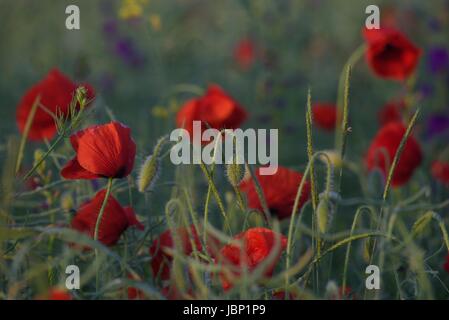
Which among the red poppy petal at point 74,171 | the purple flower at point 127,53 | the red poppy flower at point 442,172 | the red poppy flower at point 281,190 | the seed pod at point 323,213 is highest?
the purple flower at point 127,53

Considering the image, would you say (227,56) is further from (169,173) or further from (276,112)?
(169,173)

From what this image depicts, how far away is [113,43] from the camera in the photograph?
12.0 ft

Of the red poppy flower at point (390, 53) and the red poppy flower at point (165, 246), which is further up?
the red poppy flower at point (390, 53)

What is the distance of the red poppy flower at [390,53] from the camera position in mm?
1885

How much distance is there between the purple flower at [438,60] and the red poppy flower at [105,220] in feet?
5.68

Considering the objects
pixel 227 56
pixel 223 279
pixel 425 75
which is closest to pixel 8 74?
pixel 227 56

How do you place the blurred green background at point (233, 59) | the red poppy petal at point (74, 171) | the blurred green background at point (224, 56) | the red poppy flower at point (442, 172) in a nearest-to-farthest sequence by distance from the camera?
the red poppy petal at point (74, 171) → the red poppy flower at point (442, 172) → the blurred green background at point (233, 59) → the blurred green background at point (224, 56)

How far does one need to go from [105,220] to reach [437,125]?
150 centimetres

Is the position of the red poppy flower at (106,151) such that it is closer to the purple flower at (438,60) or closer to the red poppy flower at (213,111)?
the red poppy flower at (213,111)

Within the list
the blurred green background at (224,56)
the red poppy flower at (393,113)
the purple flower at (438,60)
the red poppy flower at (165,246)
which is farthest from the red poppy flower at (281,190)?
the purple flower at (438,60)

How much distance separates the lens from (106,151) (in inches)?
46.6

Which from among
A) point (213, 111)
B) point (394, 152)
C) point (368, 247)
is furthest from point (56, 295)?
point (394, 152)

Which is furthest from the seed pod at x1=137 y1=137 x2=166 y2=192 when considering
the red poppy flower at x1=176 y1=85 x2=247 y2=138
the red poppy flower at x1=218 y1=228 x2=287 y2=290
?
the red poppy flower at x1=176 y1=85 x2=247 y2=138

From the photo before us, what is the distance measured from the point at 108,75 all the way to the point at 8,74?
1.31 ft
